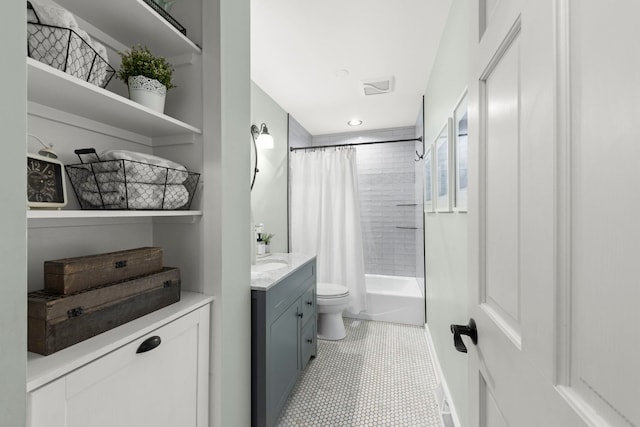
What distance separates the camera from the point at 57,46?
747 mm

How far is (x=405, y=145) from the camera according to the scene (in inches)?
147

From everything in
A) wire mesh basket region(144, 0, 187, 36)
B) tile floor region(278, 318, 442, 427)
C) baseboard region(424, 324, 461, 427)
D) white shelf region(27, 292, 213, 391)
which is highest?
wire mesh basket region(144, 0, 187, 36)

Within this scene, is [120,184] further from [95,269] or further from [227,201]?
[227,201]

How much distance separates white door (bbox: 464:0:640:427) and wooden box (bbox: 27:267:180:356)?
41.9 inches

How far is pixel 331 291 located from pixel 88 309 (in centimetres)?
211

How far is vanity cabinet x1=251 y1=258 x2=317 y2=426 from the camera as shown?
140cm

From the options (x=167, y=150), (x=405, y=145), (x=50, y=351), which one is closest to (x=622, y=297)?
(x=50, y=351)

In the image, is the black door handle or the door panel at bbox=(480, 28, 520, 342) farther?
the black door handle

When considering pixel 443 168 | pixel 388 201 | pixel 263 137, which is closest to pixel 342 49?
pixel 263 137

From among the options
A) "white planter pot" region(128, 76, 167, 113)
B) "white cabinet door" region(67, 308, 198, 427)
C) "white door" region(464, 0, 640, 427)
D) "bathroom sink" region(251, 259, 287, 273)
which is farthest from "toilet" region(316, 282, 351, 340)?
"white planter pot" region(128, 76, 167, 113)

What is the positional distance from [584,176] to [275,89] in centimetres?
264

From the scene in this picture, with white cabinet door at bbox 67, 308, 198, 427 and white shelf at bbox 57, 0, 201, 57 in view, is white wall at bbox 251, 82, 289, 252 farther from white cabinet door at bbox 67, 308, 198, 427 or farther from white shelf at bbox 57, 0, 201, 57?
white cabinet door at bbox 67, 308, 198, 427

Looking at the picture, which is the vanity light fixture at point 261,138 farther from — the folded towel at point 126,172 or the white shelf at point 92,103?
the folded towel at point 126,172

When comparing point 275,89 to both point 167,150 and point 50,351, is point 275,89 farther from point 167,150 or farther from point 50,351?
point 50,351
